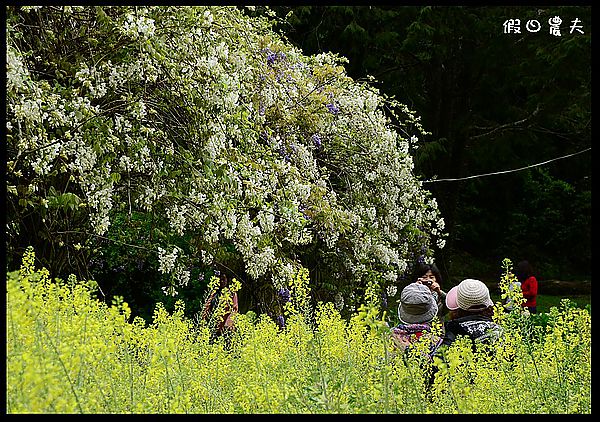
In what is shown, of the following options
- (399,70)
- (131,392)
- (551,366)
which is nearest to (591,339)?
(551,366)

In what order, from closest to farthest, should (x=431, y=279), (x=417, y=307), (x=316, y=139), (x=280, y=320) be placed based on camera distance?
(x=417, y=307)
(x=431, y=279)
(x=280, y=320)
(x=316, y=139)

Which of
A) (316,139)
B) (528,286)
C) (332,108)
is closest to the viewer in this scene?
(316,139)

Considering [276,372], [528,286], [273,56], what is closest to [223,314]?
[276,372]

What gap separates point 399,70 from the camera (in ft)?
39.1

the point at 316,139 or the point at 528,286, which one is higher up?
the point at 316,139

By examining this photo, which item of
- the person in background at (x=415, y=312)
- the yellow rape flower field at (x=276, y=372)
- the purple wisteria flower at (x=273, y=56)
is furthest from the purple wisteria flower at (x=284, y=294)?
the yellow rape flower field at (x=276, y=372)

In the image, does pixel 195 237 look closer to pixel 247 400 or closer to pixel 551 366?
pixel 247 400

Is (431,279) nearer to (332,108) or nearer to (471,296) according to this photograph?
(471,296)

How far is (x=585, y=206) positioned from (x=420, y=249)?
835 centimetres

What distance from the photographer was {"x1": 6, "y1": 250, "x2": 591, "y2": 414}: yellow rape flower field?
2457mm

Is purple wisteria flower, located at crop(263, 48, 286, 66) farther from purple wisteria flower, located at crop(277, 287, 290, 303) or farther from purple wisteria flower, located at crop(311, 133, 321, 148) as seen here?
purple wisteria flower, located at crop(277, 287, 290, 303)

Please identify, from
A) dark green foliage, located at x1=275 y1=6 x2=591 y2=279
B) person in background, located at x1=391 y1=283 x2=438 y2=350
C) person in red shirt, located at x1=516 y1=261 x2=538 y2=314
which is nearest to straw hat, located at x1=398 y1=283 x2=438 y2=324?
person in background, located at x1=391 y1=283 x2=438 y2=350

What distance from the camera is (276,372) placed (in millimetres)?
3141

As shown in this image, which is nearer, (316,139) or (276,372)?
(276,372)
